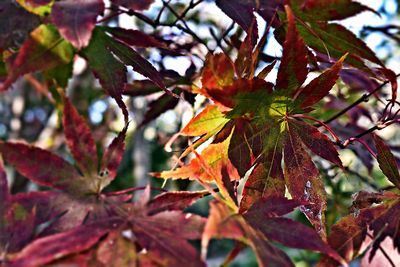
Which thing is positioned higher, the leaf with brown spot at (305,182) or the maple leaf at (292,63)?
the maple leaf at (292,63)

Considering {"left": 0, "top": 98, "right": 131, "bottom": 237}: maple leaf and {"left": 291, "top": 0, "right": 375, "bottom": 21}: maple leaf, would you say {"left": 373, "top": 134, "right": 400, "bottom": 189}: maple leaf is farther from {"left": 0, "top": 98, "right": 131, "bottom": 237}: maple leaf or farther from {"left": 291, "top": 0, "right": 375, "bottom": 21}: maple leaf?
{"left": 0, "top": 98, "right": 131, "bottom": 237}: maple leaf

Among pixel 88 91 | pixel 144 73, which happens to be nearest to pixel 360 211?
pixel 144 73

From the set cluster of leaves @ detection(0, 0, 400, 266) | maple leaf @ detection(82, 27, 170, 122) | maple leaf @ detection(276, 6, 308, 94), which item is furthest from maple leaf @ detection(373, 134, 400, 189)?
maple leaf @ detection(82, 27, 170, 122)

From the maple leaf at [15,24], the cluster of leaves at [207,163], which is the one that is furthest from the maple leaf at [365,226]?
the maple leaf at [15,24]

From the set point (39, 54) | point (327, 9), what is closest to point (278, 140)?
point (327, 9)

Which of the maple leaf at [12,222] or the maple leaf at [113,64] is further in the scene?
the maple leaf at [113,64]

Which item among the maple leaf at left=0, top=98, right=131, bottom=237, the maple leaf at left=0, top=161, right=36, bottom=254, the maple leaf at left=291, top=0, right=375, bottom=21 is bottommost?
the maple leaf at left=0, top=161, right=36, bottom=254

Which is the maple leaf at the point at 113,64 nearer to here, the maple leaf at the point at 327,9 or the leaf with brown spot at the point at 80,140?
the leaf with brown spot at the point at 80,140

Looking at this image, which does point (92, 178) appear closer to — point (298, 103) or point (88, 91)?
point (298, 103)
